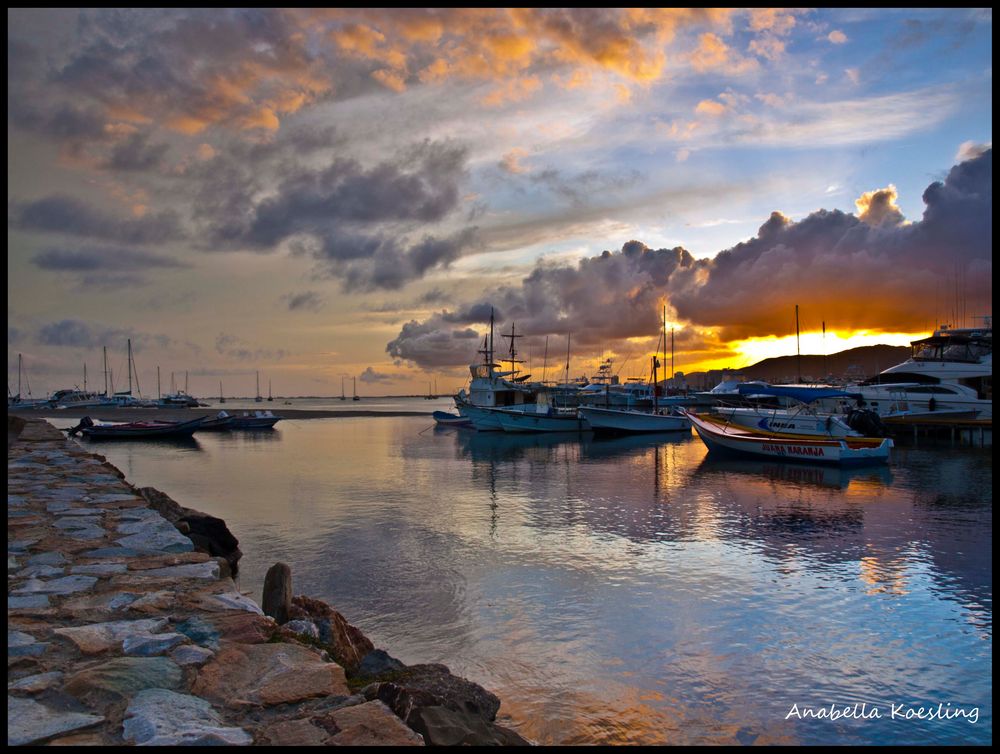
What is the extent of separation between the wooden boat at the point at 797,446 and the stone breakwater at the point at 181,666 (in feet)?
95.6

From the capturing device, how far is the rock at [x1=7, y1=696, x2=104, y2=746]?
12.6 ft

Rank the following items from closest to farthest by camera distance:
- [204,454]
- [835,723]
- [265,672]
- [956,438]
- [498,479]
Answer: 1. [265,672]
2. [835,723]
3. [498,479]
4. [204,454]
5. [956,438]

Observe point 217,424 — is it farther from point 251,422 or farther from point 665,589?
point 665,589

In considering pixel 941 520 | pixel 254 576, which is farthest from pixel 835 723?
pixel 941 520

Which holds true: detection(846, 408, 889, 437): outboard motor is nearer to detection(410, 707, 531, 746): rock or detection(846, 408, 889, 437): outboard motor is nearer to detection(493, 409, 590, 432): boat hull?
detection(493, 409, 590, 432): boat hull

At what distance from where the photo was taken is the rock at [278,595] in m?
8.08

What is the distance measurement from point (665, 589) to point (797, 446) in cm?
2368

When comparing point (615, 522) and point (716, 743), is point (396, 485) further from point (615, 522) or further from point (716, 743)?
point (716, 743)

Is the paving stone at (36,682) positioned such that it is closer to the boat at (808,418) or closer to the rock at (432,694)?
the rock at (432,694)

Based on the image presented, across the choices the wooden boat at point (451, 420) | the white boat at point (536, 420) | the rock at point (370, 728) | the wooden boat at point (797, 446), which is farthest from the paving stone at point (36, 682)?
the wooden boat at point (451, 420)

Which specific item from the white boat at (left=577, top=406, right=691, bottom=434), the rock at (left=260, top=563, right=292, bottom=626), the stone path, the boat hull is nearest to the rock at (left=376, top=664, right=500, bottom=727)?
the stone path

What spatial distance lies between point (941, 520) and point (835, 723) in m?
14.1

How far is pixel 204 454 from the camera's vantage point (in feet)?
133

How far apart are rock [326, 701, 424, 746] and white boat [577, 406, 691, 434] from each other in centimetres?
5095
